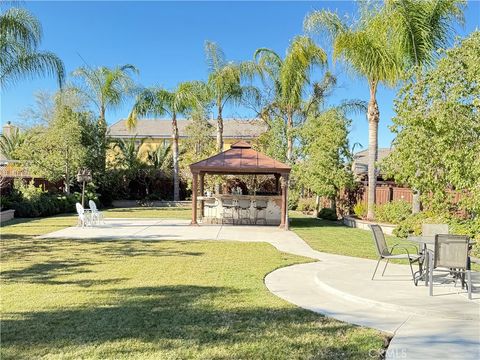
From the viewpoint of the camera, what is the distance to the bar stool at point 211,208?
20453mm

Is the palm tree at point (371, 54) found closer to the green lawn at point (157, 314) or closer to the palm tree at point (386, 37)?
the palm tree at point (386, 37)

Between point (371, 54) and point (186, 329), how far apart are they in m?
15.2

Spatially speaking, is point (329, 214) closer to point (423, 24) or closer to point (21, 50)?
point (423, 24)

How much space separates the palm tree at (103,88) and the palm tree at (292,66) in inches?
429

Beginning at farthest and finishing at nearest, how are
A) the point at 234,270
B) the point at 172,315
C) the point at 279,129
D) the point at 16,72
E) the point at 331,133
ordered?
the point at 279,129 < the point at 331,133 < the point at 16,72 < the point at 234,270 < the point at 172,315

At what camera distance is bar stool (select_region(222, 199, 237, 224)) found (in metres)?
19.6

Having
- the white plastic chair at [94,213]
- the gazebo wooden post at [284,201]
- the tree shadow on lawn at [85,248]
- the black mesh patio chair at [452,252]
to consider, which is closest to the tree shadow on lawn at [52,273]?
the tree shadow on lawn at [85,248]

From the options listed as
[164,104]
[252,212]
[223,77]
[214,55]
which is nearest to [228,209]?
[252,212]

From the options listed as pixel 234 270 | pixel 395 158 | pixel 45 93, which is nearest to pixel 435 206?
pixel 395 158

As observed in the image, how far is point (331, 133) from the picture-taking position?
73.0ft

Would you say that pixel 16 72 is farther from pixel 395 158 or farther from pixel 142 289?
pixel 395 158

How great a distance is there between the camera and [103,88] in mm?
30375

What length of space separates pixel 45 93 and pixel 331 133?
3029 centimetres

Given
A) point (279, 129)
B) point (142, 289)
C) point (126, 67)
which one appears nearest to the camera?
point (142, 289)
